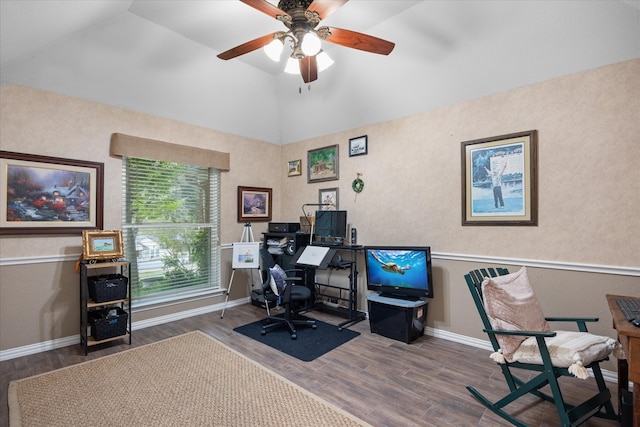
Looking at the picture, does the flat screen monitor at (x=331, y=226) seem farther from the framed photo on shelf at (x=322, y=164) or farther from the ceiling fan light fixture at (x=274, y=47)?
the ceiling fan light fixture at (x=274, y=47)

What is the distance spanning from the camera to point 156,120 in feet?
12.9

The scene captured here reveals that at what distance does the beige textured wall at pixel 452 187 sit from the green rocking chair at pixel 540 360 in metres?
0.79

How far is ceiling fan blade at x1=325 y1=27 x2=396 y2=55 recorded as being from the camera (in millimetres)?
2366

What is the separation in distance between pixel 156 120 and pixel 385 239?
3353 mm

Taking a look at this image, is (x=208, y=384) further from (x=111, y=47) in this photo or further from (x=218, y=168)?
(x=111, y=47)

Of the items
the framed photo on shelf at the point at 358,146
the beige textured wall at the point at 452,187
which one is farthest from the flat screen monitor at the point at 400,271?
the framed photo on shelf at the point at 358,146

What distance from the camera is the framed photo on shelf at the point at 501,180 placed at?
2.93 m

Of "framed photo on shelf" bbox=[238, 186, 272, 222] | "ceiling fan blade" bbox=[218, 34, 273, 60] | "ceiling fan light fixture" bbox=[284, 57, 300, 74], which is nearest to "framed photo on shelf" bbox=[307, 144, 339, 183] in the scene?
"framed photo on shelf" bbox=[238, 186, 272, 222]

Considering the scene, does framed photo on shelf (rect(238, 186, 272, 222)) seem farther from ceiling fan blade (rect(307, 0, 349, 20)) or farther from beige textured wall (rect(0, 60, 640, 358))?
ceiling fan blade (rect(307, 0, 349, 20))

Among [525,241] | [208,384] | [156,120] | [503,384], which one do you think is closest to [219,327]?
[208,384]

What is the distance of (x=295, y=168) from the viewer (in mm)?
5168

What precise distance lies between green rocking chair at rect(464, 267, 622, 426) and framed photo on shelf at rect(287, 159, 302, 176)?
3.38 m

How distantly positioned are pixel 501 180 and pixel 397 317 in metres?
1.80

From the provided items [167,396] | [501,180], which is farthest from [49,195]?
[501,180]
